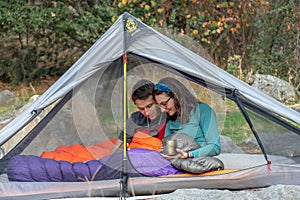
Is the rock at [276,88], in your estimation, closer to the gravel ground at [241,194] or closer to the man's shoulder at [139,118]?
the man's shoulder at [139,118]

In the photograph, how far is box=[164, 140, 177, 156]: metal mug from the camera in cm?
428

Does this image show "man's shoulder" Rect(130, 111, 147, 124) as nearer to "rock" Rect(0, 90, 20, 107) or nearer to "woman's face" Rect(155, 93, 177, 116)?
"woman's face" Rect(155, 93, 177, 116)

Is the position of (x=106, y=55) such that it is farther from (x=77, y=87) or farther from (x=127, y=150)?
(x=127, y=150)

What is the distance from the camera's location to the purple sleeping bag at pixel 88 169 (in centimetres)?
413

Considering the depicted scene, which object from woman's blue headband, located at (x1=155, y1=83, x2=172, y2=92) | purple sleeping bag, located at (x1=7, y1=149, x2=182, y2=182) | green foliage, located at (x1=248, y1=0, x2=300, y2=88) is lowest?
purple sleeping bag, located at (x1=7, y1=149, x2=182, y2=182)

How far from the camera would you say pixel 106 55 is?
420cm

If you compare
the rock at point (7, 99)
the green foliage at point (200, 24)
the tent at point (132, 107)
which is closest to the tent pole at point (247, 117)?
the tent at point (132, 107)

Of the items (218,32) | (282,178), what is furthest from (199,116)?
(218,32)

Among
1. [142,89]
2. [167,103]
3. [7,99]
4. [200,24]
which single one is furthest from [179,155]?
[7,99]

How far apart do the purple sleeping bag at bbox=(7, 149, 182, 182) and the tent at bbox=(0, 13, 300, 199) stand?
0.15 ft

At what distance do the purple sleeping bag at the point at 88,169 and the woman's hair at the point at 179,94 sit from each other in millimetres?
360

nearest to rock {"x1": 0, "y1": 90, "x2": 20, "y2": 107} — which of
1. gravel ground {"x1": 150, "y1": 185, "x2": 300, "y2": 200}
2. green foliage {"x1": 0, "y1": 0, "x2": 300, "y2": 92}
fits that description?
green foliage {"x1": 0, "y1": 0, "x2": 300, "y2": 92}

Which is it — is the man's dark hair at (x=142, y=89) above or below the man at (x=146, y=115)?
above

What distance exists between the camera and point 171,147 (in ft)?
14.1
